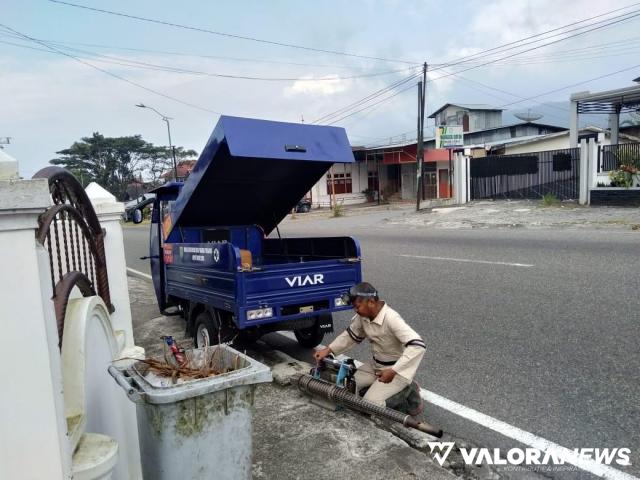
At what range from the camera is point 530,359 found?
495 cm

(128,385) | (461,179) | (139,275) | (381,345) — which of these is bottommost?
(139,275)

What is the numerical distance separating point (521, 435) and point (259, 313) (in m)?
2.47

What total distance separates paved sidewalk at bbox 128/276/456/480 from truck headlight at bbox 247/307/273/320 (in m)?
0.60

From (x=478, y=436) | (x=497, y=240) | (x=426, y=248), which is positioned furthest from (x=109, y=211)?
(x=497, y=240)

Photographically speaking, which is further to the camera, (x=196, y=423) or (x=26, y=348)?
(x=196, y=423)

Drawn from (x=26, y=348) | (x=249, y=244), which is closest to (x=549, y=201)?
(x=249, y=244)

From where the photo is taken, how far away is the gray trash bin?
2342 millimetres

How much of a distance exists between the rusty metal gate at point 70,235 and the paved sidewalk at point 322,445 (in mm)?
1504

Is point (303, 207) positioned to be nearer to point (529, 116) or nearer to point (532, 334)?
point (529, 116)

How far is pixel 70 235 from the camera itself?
3.47 metres

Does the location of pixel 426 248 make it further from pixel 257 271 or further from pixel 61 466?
pixel 61 466

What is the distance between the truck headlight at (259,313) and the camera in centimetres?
491

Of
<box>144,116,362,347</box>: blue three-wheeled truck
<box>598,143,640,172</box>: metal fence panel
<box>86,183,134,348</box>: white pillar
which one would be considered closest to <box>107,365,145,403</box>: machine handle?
<box>86,183,134,348</box>: white pillar

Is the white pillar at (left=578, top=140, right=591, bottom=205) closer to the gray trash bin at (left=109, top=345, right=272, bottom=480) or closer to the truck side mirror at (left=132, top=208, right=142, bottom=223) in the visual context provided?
the truck side mirror at (left=132, top=208, right=142, bottom=223)
